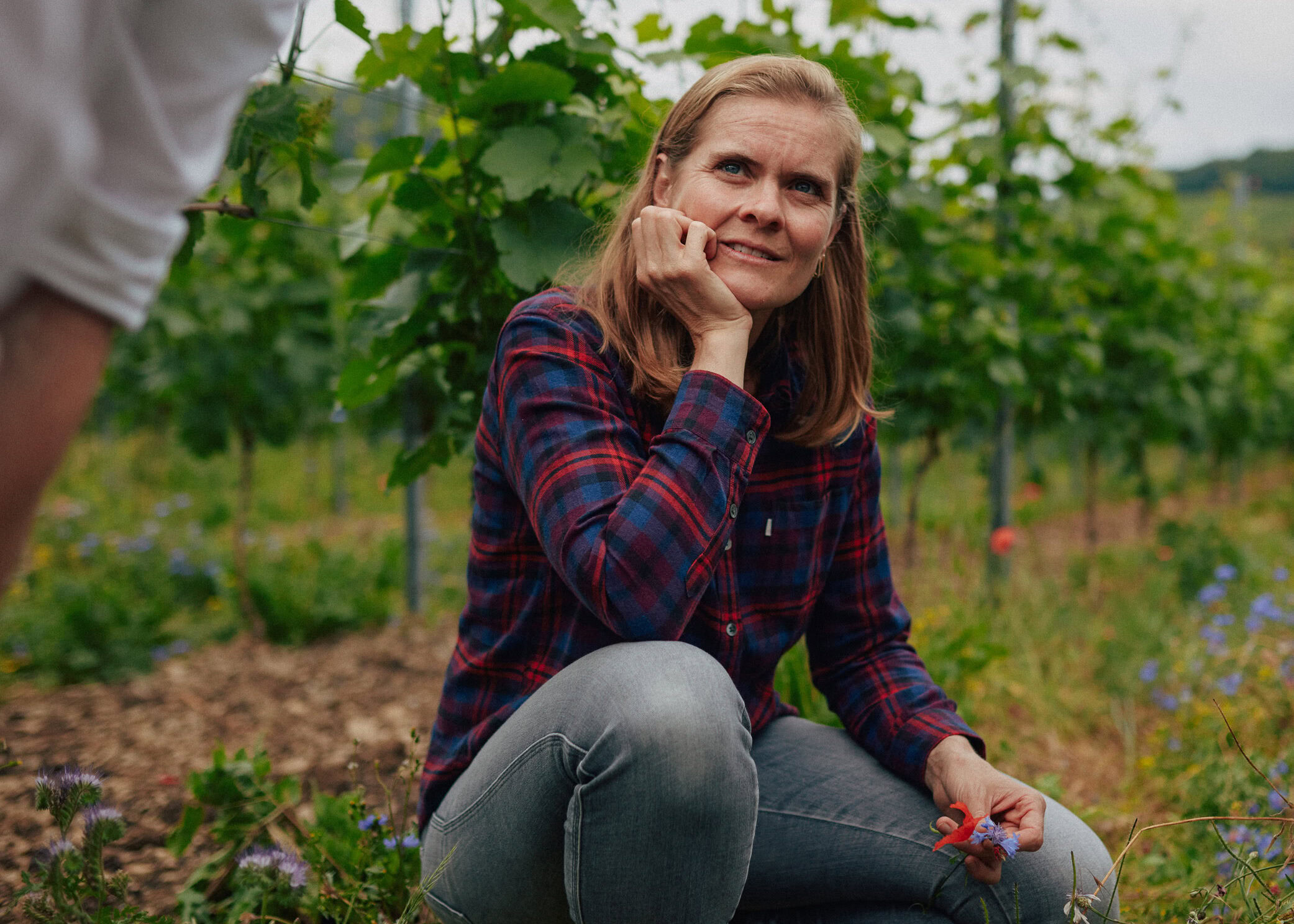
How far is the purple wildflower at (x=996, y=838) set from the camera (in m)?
1.26

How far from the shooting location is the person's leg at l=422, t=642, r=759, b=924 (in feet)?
3.71

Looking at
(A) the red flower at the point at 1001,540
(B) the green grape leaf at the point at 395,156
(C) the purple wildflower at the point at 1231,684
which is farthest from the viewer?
(A) the red flower at the point at 1001,540

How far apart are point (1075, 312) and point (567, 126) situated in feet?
10.5

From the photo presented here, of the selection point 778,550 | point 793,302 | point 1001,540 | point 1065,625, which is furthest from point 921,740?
point 1065,625

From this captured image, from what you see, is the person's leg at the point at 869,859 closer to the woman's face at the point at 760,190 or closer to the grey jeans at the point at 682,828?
the grey jeans at the point at 682,828

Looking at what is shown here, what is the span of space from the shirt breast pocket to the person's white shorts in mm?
978

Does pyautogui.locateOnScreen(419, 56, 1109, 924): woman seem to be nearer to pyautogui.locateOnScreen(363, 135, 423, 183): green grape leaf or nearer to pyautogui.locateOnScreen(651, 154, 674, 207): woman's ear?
pyautogui.locateOnScreen(651, 154, 674, 207): woman's ear

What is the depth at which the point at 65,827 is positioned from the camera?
3.96 ft

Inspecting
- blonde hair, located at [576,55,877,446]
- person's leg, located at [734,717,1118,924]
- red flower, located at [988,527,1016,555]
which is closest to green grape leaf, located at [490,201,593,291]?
blonde hair, located at [576,55,877,446]

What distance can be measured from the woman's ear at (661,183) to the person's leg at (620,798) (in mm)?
716

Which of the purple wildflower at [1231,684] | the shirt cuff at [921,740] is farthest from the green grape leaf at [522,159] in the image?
the purple wildflower at [1231,684]

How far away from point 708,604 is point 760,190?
0.62 meters

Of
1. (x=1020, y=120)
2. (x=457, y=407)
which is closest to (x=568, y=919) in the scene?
(x=457, y=407)

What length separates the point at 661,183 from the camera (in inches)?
59.6
